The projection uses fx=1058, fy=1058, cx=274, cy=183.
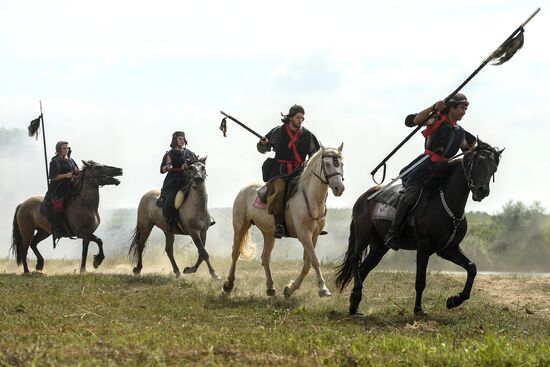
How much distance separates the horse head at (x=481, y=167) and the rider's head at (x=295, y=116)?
4492 millimetres

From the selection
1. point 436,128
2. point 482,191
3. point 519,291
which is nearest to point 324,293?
point 436,128

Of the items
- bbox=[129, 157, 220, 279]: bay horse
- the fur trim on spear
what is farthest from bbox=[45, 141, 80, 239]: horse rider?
the fur trim on spear

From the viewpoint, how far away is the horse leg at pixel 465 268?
15.5 m

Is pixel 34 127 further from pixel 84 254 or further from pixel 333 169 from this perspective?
pixel 333 169

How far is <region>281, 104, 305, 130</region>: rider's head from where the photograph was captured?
19.1 meters

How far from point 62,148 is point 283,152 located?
7841mm

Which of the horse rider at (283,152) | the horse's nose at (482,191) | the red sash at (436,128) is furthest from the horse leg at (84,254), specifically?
the horse's nose at (482,191)

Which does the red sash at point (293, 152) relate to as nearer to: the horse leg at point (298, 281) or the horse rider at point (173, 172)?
the horse leg at point (298, 281)

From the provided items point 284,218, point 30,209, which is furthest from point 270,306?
point 30,209

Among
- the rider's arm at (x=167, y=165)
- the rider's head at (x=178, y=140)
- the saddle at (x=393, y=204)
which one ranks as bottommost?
the saddle at (x=393, y=204)

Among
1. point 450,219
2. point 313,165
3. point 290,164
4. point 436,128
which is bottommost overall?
point 450,219

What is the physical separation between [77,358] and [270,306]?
699 cm

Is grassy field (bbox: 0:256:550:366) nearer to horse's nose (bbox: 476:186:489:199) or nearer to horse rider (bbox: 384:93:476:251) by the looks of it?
horse rider (bbox: 384:93:476:251)

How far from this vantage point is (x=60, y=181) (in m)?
25.4
